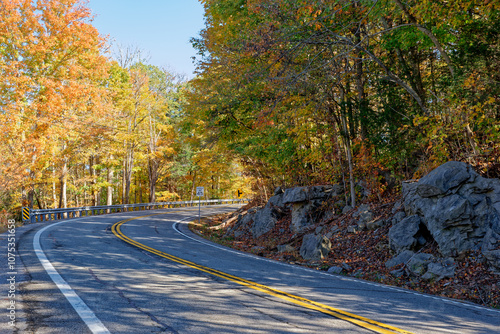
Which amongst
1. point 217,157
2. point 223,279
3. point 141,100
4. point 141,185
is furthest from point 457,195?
point 141,185

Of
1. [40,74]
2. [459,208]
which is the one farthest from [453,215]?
[40,74]

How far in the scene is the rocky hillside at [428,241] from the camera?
730 centimetres

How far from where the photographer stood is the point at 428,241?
902cm

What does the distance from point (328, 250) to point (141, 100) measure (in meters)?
29.6

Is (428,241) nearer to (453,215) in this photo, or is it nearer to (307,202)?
(453,215)

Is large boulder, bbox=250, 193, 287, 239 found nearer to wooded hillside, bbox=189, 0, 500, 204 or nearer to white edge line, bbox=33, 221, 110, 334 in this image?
wooded hillside, bbox=189, 0, 500, 204

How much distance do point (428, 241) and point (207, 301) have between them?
21.4ft

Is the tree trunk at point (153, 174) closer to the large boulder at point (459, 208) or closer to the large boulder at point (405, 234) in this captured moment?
the large boulder at point (405, 234)

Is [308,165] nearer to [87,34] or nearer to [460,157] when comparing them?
[460,157]

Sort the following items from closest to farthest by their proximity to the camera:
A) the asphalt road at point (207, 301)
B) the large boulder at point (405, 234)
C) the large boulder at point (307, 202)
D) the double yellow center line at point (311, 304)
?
the asphalt road at point (207, 301)
the double yellow center line at point (311, 304)
the large boulder at point (405, 234)
the large boulder at point (307, 202)

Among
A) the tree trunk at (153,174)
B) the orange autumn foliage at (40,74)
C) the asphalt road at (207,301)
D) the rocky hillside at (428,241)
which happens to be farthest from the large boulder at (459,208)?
the tree trunk at (153,174)

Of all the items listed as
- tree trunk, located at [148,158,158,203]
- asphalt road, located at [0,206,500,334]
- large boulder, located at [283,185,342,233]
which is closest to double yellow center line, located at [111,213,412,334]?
asphalt road, located at [0,206,500,334]

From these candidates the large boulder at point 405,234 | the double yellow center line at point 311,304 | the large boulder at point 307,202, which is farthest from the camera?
the large boulder at point 307,202

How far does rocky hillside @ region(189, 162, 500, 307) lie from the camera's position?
7301 mm
